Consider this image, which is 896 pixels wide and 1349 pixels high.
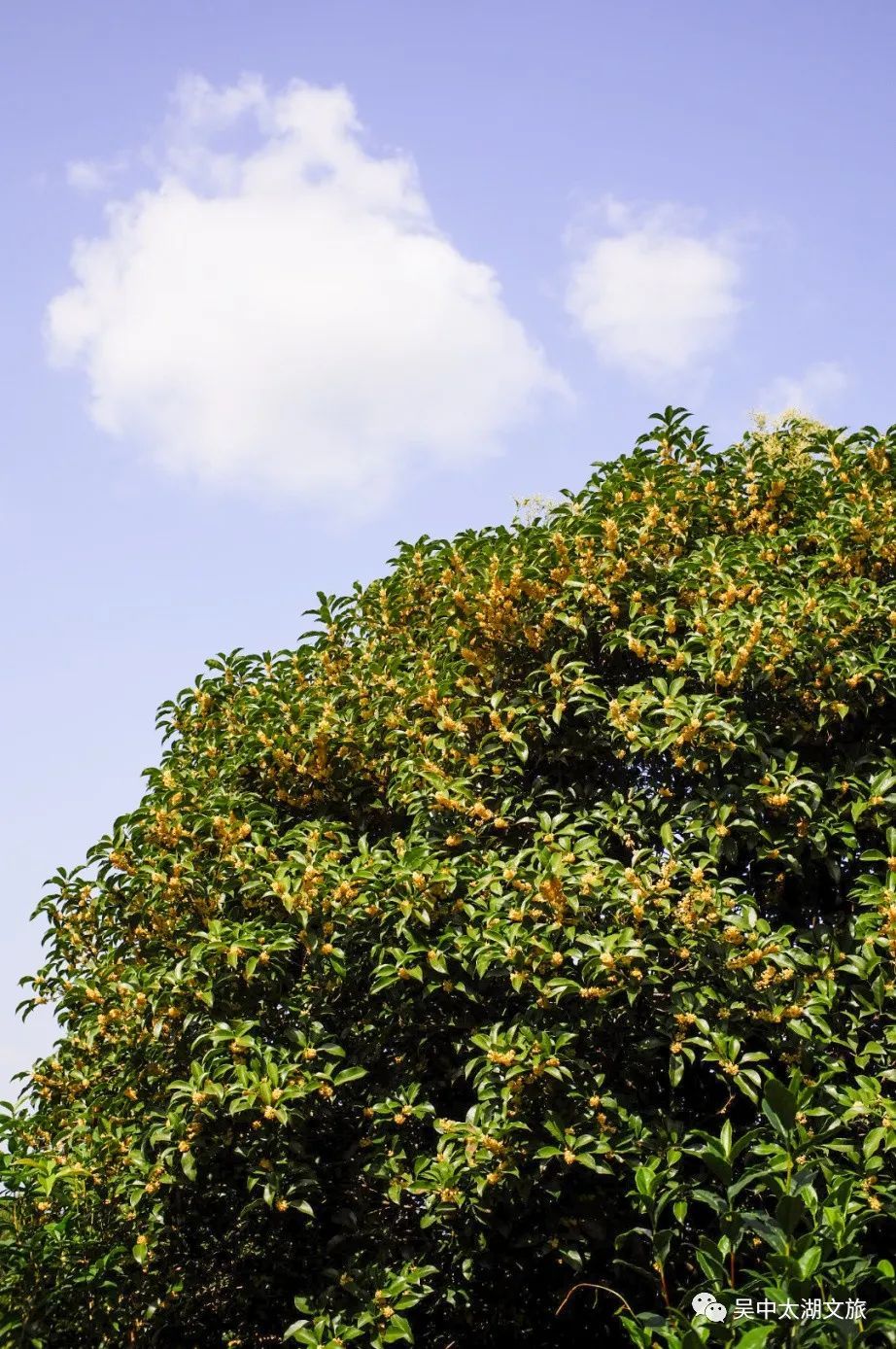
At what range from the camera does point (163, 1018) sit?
262 inches

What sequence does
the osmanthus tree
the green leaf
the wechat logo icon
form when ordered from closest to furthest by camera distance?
the wechat logo icon, the green leaf, the osmanthus tree

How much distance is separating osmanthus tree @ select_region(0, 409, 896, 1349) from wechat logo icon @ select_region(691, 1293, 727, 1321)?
28.2 inches

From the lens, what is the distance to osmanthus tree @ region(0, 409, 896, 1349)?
19.2ft

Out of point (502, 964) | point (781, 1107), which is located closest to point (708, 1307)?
point (781, 1107)

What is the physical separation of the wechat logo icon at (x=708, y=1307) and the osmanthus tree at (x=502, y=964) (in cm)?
72

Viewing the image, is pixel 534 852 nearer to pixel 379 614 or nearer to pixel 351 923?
pixel 351 923

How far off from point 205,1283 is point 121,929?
2.27 meters

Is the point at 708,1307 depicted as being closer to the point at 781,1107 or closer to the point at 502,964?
the point at 781,1107

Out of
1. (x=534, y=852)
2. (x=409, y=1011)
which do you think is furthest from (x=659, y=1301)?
(x=534, y=852)

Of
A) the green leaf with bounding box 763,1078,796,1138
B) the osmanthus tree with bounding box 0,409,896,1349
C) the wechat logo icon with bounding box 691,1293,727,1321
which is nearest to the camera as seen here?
the wechat logo icon with bounding box 691,1293,727,1321

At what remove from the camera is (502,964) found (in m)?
6.06

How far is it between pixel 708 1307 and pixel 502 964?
7.69 ft

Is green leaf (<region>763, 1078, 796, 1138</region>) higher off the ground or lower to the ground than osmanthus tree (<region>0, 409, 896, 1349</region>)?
lower

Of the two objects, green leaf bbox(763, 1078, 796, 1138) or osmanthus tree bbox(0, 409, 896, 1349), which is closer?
green leaf bbox(763, 1078, 796, 1138)
